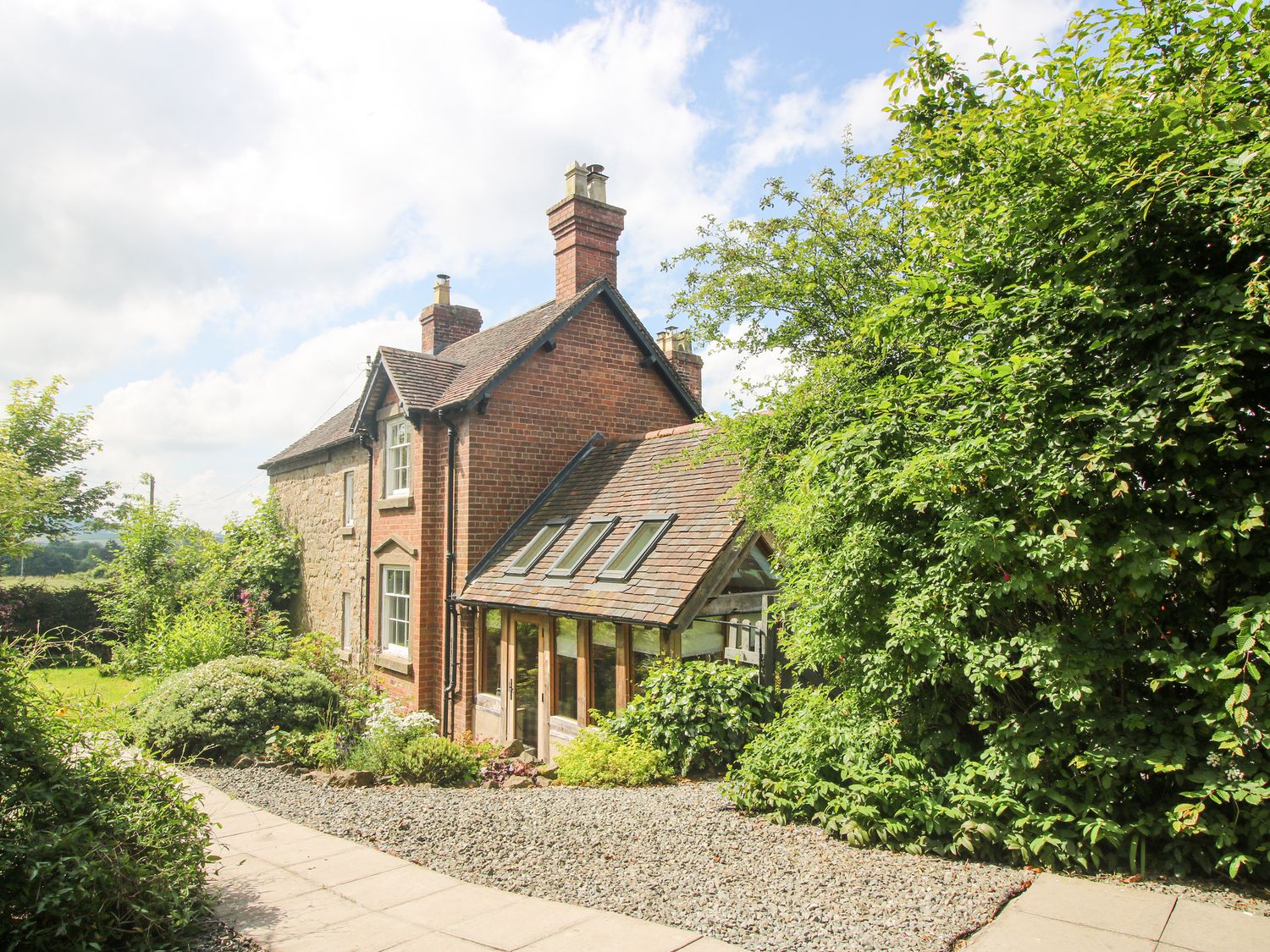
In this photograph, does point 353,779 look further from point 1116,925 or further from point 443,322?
point 443,322

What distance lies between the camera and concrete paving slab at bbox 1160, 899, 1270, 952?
4125mm

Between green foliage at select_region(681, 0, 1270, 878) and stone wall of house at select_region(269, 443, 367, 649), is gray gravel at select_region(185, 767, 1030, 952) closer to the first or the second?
green foliage at select_region(681, 0, 1270, 878)

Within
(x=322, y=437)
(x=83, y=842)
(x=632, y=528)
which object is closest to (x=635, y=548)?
(x=632, y=528)

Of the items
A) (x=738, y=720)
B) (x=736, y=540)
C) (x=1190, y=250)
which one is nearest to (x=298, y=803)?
(x=738, y=720)

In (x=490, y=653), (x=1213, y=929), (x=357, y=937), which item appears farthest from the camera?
(x=490, y=653)

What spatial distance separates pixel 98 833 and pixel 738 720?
612 centimetres

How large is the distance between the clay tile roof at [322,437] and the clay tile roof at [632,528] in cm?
760

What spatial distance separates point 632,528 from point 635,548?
54cm

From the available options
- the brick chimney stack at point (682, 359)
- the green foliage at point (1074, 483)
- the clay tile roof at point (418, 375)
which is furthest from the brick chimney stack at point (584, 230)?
the green foliage at point (1074, 483)

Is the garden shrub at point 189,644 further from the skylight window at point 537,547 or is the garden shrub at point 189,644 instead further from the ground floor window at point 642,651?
the ground floor window at point 642,651

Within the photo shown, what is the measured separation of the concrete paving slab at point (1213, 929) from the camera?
13.5ft

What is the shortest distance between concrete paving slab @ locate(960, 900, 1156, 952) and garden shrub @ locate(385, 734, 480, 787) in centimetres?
616

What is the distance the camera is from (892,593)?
20.4 feet

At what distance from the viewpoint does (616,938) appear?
15.1 ft
